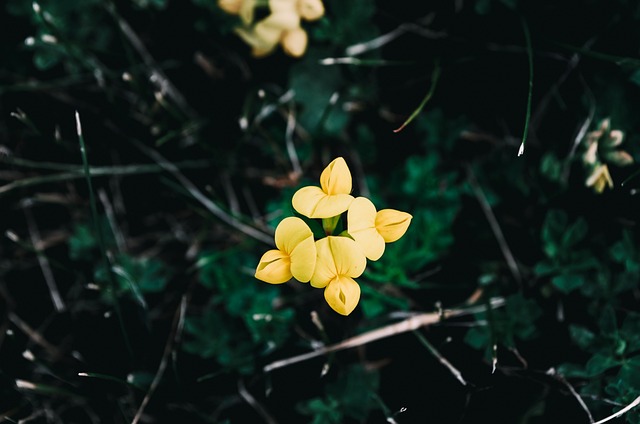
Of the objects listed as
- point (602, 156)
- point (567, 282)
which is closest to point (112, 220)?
point (567, 282)

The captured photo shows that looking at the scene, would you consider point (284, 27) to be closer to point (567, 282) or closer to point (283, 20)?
point (283, 20)

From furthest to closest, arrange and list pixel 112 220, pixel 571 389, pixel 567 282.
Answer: pixel 112 220 < pixel 567 282 < pixel 571 389

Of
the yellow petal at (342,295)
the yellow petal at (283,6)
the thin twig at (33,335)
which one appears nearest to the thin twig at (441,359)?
the yellow petal at (342,295)

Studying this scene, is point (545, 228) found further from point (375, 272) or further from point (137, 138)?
point (137, 138)

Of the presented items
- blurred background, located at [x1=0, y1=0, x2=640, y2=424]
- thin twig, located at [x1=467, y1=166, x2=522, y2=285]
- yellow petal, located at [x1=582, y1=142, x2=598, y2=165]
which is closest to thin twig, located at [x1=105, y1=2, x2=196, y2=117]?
blurred background, located at [x1=0, y1=0, x2=640, y2=424]

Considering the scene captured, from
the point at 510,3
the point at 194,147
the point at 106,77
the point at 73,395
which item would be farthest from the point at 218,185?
the point at 510,3

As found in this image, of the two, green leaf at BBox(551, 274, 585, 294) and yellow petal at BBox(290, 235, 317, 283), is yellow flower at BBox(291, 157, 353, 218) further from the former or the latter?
green leaf at BBox(551, 274, 585, 294)
